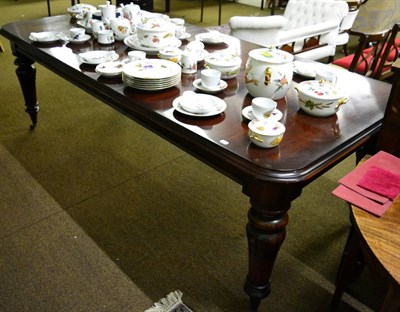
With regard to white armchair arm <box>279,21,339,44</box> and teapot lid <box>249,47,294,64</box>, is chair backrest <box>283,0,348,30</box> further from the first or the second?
teapot lid <box>249,47,294,64</box>

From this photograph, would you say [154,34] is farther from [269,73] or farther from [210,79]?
[269,73]

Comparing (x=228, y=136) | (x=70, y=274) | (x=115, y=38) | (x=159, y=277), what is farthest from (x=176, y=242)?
(x=115, y=38)

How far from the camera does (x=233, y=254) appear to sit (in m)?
1.59

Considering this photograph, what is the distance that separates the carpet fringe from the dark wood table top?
56 cm

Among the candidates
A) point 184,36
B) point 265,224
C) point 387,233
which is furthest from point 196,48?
point 387,233

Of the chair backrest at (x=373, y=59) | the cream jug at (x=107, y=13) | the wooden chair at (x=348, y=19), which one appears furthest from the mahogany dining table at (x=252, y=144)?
the wooden chair at (x=348, y=19)

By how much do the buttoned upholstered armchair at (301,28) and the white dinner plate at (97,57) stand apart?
1.25m

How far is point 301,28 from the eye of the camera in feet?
9.31

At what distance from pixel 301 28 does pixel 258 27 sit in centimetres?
35

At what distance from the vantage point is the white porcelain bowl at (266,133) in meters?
1.07

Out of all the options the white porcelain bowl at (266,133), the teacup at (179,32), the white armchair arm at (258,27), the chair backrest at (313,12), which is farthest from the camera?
the chair backrest at (313,12)

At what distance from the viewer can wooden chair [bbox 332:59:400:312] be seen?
2.72 feet

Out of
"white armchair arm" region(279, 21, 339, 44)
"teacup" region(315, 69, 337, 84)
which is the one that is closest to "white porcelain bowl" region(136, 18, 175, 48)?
"teacup" region(315, 69, 337, 84)

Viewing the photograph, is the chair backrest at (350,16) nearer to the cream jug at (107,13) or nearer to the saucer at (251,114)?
the cream jug at (107,13)
